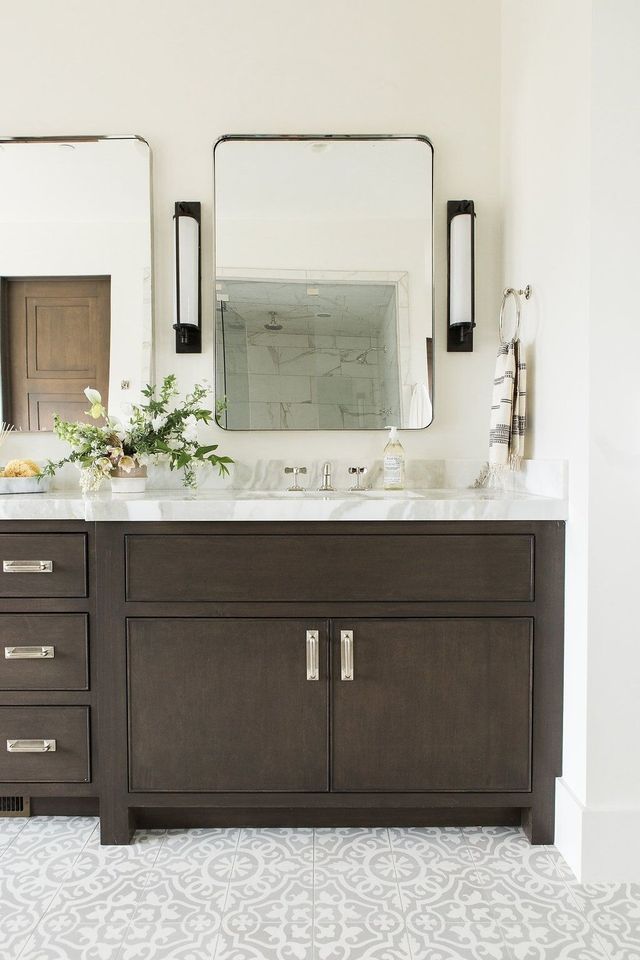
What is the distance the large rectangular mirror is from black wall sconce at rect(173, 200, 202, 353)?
8 cm

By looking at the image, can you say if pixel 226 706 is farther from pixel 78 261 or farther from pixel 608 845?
pixel 78 261

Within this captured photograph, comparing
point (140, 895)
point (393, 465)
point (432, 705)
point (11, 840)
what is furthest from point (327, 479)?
point (11, 840)

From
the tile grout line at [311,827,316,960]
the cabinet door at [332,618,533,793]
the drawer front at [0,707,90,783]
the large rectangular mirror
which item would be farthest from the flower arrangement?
the tile grout line at [311,827,316,960]

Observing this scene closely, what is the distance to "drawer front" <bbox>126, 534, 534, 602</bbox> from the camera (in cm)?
166

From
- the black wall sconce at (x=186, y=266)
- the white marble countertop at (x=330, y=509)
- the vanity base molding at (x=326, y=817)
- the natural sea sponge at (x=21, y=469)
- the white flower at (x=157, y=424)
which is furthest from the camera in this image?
the black wall sconce at (x=186, y=266)

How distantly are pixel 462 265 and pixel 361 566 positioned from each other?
116 cm

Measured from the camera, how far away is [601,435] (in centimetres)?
153

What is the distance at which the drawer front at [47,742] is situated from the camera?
5.62 feet

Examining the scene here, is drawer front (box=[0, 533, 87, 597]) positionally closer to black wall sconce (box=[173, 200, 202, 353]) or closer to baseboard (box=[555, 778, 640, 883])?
black wall sconce (box=[173, 200, 202, 353])

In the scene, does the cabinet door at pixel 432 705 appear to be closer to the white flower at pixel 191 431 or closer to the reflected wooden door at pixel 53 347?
the white flower at pixel 191 431

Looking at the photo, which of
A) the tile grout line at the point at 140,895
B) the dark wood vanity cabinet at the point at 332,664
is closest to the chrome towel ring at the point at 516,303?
the dark wood vanity cabinet at the point at 332,664

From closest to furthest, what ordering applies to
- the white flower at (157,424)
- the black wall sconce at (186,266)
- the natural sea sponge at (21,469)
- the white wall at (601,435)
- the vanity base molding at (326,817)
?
the white wall at (601,435)
the vanity base molding at (326,817)
the white flower at (157,424)
the natural sea sponge at (21,469)
the black wall sconce at (186,266)

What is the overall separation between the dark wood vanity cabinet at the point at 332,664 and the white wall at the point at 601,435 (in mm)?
107

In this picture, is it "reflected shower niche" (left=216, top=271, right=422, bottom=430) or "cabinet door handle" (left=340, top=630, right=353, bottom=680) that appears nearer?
"cabinet door handle" (left=340, top=630, right=353, bottom=680)
